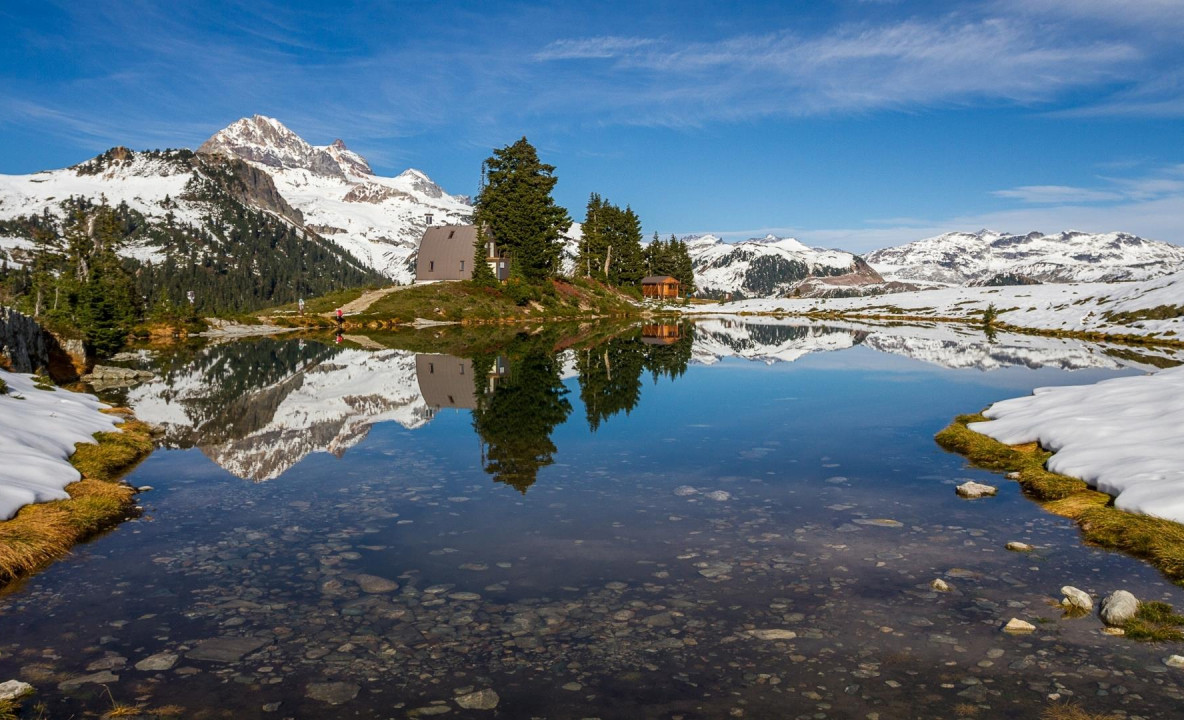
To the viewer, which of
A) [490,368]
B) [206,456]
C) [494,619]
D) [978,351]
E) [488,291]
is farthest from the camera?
[488,291]

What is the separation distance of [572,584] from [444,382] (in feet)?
86.5

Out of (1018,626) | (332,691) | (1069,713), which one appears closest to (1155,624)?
(1018,626)

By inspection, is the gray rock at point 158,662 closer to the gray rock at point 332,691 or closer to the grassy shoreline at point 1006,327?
the gray rock at point 332,691

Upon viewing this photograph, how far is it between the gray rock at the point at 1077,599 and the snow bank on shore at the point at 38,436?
1716 centimetres

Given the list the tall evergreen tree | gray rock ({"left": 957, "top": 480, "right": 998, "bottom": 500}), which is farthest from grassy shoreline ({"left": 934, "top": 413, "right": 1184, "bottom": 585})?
the tall evergreen tree

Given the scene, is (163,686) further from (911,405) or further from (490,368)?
(490,368)

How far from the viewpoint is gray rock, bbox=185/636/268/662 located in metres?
8.82

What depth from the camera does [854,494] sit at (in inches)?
648

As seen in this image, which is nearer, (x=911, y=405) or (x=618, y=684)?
(x=618, y=684)

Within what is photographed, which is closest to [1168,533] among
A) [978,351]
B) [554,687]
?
[554,687]

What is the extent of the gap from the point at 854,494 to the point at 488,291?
91.9 m

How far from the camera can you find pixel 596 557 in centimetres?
1234

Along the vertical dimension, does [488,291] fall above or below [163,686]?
above

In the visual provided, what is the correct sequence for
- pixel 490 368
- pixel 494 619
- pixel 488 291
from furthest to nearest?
1. pixel 488 291
2. pixel 490 368
3. pixel 494 619
